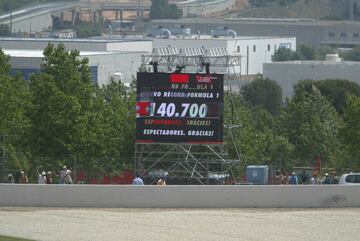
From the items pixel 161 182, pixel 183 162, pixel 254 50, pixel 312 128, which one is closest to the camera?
pixel 161 182

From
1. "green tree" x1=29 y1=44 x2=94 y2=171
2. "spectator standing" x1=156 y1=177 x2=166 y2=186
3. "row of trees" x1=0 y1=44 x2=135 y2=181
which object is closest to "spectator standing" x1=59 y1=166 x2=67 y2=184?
"spectator standing" x1=156 y1=177 x2=166 y2=186

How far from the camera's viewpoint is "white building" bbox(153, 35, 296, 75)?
137 m

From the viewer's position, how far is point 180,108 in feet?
140

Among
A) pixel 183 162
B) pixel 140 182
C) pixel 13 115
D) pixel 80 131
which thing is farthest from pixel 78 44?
pixel 140 182

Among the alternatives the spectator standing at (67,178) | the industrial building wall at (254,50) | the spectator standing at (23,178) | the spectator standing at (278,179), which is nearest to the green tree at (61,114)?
the spectator standing at (23,178)

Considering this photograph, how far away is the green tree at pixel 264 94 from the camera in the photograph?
109 metres

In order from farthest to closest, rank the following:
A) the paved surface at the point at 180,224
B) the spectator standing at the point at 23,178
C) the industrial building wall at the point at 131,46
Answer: the industrial building wall at the point at 131,46, the spectator standing at the point at 23,178, the paved surface at the point at 180,224

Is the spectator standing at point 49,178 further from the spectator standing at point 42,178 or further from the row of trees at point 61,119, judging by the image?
the row of trees at point 61,119

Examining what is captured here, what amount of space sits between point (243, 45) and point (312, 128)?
85.4m

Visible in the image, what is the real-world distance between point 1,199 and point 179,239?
7282mm

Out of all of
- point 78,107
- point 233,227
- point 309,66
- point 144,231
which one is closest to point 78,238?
point 144,231

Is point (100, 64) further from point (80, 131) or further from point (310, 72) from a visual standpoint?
point (80, 131)

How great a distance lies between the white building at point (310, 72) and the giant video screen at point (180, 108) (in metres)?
74.6

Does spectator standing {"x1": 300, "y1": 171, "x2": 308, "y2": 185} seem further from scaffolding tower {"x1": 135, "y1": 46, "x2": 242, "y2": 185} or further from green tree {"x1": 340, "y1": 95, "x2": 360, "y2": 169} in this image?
green tree {"x1": 340, "y1": 95, "x2": 360, "y2": 169}
